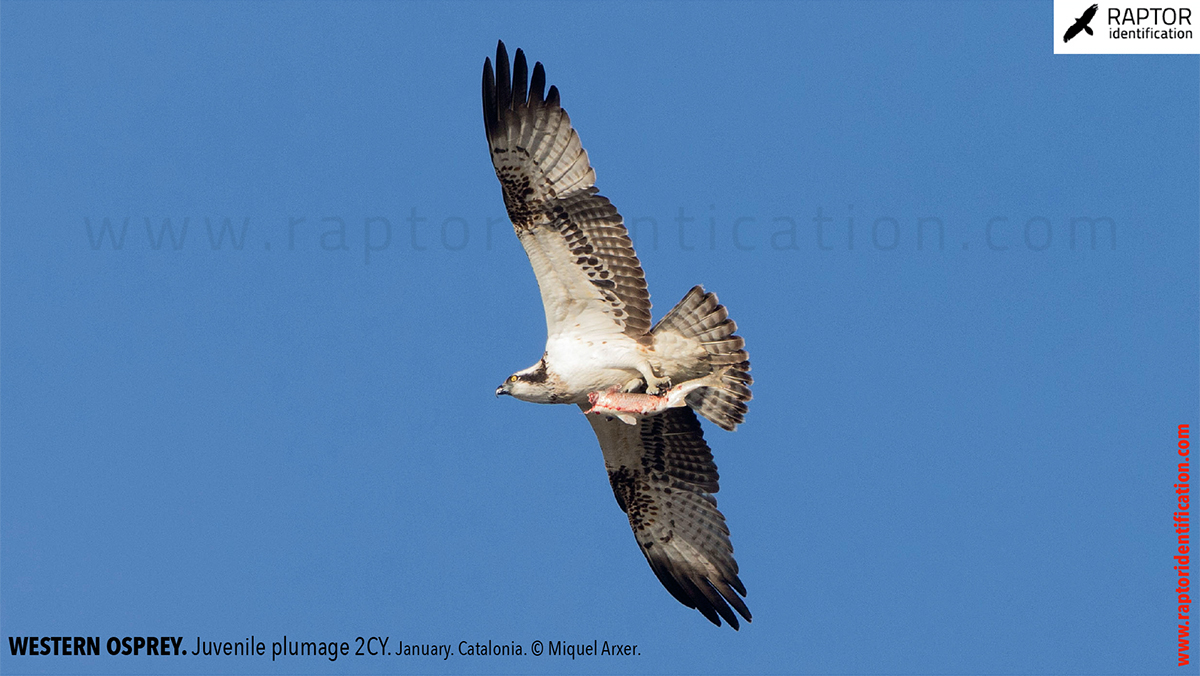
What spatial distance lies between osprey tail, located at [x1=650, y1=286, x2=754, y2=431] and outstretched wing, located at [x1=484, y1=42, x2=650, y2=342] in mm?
312

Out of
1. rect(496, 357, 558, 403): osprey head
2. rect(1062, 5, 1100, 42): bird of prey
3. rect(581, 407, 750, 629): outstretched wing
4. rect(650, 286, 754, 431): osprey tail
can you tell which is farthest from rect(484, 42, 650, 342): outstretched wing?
rect(1062, 5, 1100, 42): bird of prey

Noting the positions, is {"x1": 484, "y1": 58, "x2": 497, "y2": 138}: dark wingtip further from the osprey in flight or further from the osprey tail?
the osprey tail

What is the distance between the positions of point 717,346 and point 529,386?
1.40 meters

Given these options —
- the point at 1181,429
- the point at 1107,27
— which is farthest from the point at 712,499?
the point at 1107,27

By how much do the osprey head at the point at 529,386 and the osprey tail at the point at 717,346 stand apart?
0.89 metres

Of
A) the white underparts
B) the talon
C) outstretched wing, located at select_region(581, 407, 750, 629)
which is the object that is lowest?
outstretched wing, located at select_region(581, 407, 750, 629)

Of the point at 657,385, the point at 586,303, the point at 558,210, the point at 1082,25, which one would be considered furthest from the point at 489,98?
the point at 1082,25

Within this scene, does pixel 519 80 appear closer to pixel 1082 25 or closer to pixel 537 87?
pixel 537 87

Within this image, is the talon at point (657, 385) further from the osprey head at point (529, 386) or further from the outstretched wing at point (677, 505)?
the outstretched wing at point (677, 505)

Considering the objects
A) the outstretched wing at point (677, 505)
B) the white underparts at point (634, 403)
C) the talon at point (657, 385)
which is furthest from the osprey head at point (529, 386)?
the outstretched wing at point (677, 505)

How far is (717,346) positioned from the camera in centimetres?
1105

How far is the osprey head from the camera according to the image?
11.1m

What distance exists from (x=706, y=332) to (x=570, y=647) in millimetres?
2919

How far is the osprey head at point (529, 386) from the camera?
11055 millimetres
